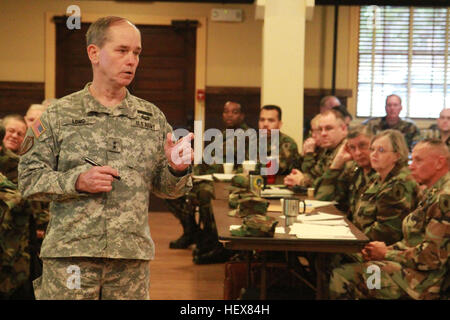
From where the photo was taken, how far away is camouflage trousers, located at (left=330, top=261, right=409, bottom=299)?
11.2 feet

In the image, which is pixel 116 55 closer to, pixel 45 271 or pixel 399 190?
pixel 45 271

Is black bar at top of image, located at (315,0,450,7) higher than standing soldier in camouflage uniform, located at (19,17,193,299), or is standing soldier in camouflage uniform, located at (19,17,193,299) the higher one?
black bar at top of image, located at (315,0,450,7)

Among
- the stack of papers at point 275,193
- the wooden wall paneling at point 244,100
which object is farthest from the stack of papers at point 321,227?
the wooden wall paneling at point 244,100

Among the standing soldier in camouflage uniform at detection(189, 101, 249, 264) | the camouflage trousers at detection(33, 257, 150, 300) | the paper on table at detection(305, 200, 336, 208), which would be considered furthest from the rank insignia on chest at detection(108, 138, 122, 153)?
the standing soldier in camouflage uniform at detection(189, 101, 249, 264)

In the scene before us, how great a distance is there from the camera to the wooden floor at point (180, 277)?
198 inches

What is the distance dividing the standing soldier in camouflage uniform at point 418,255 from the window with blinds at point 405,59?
257 inches

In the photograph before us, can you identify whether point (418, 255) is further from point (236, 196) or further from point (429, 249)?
point (236, 196)

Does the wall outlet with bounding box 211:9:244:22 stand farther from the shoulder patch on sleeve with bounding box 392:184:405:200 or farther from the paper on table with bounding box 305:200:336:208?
the shoulder patch on sleeve with bounding box 392:184:405:200

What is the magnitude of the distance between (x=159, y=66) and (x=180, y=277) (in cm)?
524

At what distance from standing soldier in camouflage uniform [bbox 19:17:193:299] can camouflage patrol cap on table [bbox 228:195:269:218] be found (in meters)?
1.68

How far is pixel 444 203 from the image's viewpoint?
10.5 ft

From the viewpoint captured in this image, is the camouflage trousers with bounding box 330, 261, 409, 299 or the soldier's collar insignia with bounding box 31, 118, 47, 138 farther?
the camouflage trousers with bounding box 330, 261, 409, 299

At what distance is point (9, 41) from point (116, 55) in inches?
331

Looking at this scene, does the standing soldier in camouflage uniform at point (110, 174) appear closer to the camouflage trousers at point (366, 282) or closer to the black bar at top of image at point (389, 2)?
the camouflage trousers at point (366, 282)
